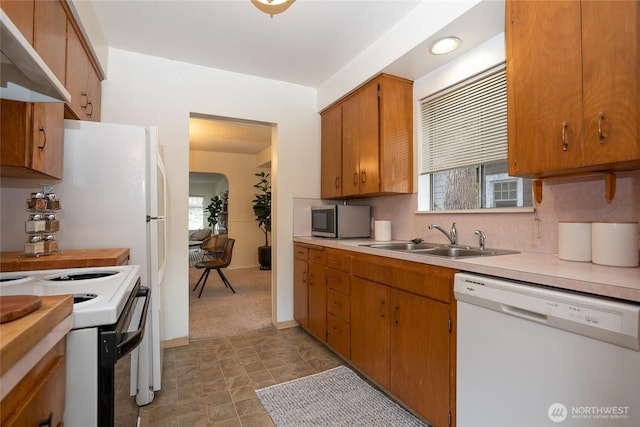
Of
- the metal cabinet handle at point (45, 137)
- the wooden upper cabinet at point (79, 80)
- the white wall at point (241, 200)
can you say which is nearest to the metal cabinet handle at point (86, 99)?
the wooden upper cabinet at point (79, 80)

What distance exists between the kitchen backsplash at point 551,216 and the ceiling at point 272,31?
3.52 ft

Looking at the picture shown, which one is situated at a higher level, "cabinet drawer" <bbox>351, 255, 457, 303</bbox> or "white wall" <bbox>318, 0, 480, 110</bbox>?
"white wall" <bbox>318, 0, 480, 110</bbox>

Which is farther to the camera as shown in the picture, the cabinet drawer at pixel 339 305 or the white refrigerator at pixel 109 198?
the cabinet drawer at pixel 339 305

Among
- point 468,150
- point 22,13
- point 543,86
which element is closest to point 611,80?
point 543,86

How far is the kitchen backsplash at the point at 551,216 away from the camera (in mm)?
1429

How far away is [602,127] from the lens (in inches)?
48.0

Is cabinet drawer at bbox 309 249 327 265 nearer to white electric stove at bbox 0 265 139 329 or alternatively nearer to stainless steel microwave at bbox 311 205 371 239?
stainless steel microwave at bbox 311 205 371 239

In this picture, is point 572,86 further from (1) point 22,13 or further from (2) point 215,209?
(2) point 215,209

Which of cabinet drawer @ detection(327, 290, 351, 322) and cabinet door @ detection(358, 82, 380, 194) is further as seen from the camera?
cabinet door @ detection(358, 82, 380, 194)

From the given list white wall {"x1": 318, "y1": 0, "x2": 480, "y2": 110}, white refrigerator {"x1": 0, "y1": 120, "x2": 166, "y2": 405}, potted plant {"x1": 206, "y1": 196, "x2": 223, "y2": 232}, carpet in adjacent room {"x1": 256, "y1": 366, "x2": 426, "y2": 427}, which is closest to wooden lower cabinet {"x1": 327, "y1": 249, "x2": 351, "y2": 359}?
carpet in adjacent room {"x1": 256, "y1": 366, "x2": 426, "y2": 427}

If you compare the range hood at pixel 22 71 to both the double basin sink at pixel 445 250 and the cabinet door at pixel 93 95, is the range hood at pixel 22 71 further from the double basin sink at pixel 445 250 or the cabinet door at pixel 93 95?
the double basin sink at pixel 445 250

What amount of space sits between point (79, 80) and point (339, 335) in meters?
2.57

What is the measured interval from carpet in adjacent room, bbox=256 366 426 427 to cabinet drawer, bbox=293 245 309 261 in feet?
3.55

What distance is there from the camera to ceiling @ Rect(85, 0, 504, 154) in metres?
2.04
